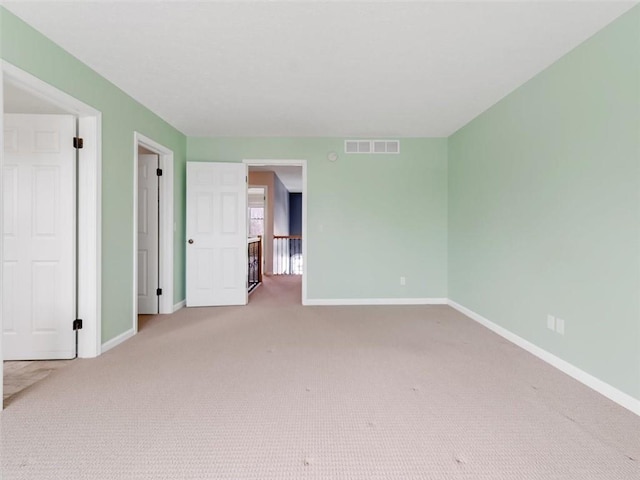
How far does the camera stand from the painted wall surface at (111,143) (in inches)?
84.3

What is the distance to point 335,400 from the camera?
6.46 ft

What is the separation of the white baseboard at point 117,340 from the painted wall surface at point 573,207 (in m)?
3.78

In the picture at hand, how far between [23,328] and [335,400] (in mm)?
→ 2630

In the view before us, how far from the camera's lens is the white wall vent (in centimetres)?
452

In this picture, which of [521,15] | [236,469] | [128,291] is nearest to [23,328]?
[128,291]

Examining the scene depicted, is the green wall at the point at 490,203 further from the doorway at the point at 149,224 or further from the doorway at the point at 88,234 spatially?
the doorway at the point at 149,224

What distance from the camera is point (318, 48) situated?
7.48 ft

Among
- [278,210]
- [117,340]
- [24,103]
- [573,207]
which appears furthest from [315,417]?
[278,210]

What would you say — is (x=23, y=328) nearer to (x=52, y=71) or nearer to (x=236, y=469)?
(x=52, y=71)

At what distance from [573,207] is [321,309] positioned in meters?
2.97

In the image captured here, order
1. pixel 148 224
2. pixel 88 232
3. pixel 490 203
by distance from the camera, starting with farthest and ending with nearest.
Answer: pixel 148 224, pixel 490 203, pixel 88 232

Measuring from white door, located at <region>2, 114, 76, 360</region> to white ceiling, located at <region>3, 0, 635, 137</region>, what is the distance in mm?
766

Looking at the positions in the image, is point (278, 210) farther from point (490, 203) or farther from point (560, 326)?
point (560, 326)

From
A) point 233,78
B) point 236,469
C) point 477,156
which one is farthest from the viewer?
point 477,156
